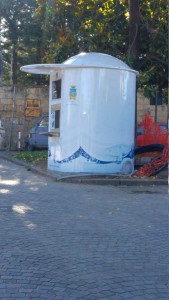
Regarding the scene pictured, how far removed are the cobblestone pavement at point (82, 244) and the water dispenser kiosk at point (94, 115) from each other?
7.45 ft

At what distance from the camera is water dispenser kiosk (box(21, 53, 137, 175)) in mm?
15953

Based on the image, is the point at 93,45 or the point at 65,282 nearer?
the point at 65,282

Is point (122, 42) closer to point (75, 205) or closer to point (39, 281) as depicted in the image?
point (75, 205)

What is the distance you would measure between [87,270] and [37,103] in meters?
23.3

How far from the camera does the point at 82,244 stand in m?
8.23

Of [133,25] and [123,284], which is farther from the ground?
[133,25]

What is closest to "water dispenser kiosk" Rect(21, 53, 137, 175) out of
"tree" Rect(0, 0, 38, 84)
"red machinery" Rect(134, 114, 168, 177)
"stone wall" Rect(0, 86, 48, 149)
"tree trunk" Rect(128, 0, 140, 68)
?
"red machinery" Rect(134, 114, 168, 177)

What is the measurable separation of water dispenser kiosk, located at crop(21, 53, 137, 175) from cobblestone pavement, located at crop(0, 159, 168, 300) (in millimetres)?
2272

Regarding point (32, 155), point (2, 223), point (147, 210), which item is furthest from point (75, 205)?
point (32, 155)

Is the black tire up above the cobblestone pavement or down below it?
above

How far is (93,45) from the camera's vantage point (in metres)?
21.2

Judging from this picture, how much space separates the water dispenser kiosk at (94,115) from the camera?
628 inches

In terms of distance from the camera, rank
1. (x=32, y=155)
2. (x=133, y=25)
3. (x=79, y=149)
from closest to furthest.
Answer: (x=79, y=149)
(x=133, y=25)
(x=32, y=155)

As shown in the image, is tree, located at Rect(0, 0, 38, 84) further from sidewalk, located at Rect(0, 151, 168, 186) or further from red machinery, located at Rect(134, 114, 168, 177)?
sidewalk, located at Rect(0, 151, 168, 186)
